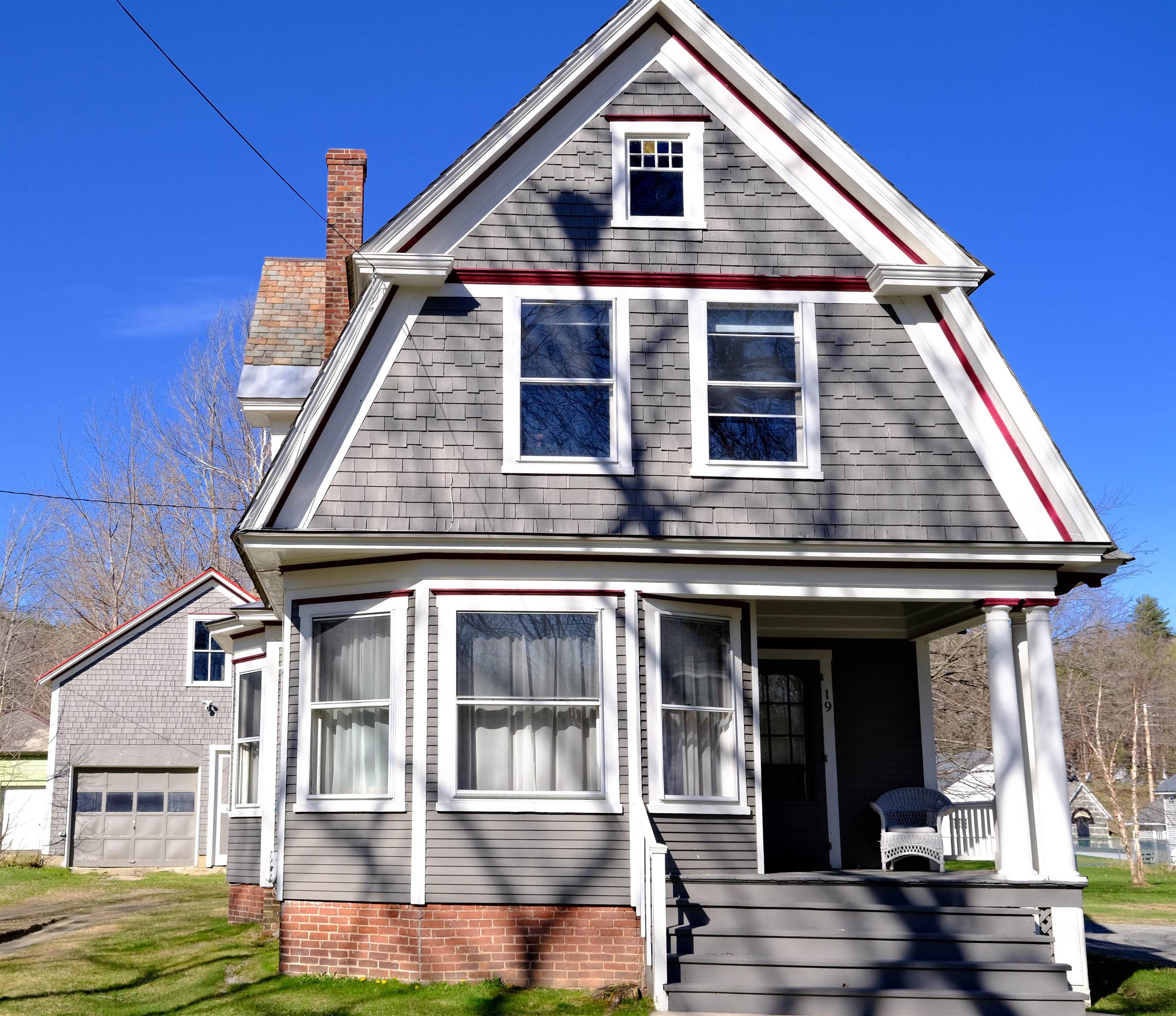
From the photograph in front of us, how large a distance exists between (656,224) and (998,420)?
3.67 meters

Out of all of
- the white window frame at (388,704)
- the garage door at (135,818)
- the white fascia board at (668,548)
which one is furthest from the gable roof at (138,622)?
the white fascia board at (668,548)

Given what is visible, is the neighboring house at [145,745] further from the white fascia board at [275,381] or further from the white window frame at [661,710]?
the white window frame at [661,710]

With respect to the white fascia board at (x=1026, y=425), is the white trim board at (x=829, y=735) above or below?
below

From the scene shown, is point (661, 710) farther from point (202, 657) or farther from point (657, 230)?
point (202, 657)

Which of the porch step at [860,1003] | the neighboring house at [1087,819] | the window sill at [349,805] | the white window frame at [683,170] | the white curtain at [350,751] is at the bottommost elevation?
the neighboring house at [1087,819]

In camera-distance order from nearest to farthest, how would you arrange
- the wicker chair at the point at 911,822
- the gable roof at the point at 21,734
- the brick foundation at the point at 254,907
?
1. the wicker chair at the point at 911,822
2. the brick foundation at the point at 254,907
3. the gable roof at the point at 21,734

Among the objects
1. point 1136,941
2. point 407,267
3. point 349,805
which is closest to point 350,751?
point 349,805

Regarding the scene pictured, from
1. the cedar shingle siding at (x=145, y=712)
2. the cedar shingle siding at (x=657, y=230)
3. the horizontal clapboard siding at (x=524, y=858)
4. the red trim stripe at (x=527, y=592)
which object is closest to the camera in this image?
the horizontal clapboard siding at (x=524, y=858)

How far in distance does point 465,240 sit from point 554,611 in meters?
3.56

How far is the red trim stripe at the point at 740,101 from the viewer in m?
11.5

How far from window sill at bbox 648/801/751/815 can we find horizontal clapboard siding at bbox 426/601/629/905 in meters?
0.31

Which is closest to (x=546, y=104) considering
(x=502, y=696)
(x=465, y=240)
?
(x=465, y=240)

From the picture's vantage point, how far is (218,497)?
3753 cm

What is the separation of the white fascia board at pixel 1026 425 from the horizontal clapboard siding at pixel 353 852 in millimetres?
5694
